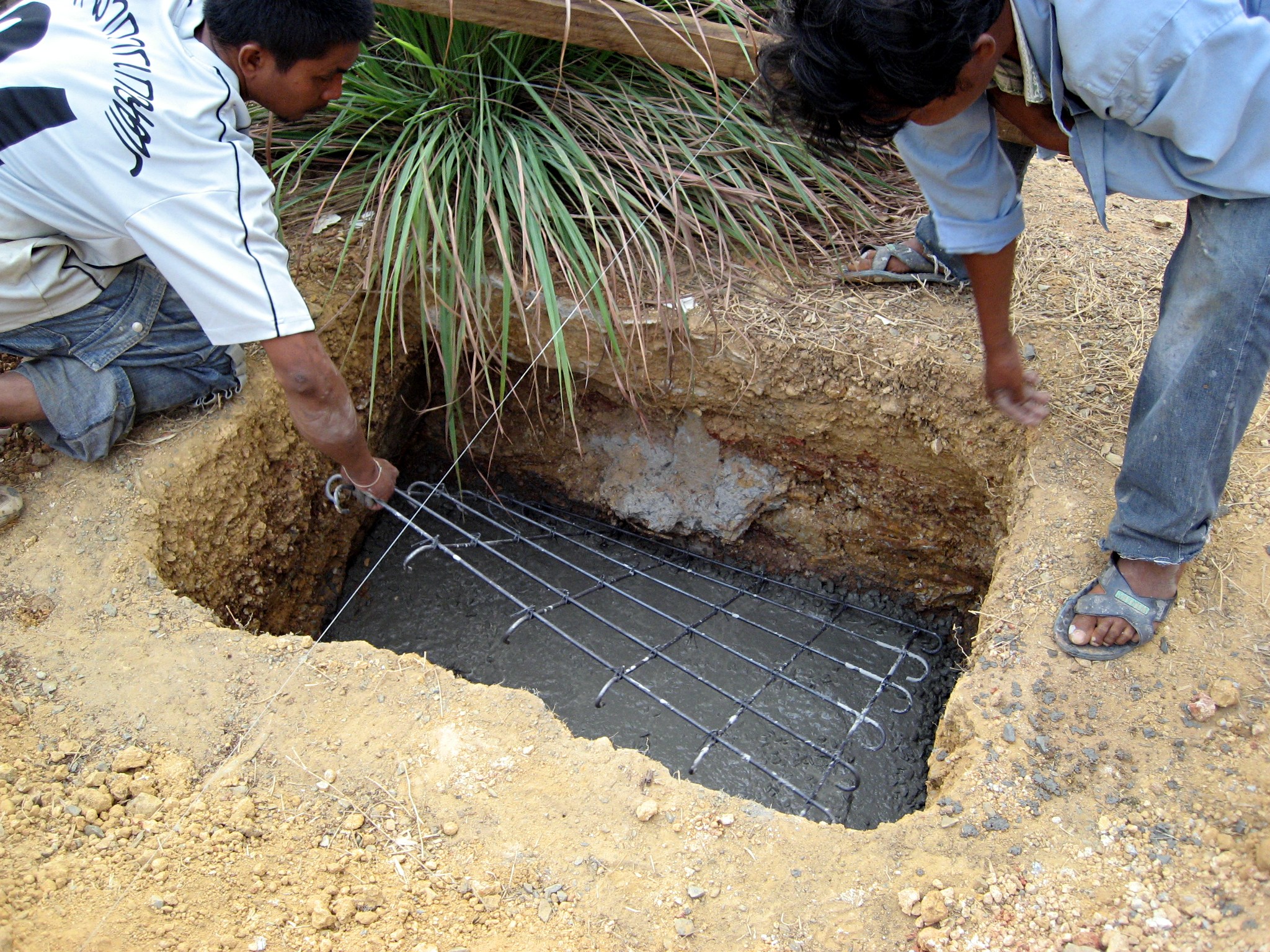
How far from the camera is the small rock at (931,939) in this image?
1.23 m

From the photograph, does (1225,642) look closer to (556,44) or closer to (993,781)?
(993,781)

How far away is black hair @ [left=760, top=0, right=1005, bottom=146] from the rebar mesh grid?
123 centimetres

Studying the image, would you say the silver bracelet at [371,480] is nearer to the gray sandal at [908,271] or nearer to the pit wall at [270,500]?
the pit wall at [270,500]

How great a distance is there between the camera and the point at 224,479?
2.05 metres

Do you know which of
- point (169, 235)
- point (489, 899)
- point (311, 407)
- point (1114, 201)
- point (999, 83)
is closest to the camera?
point (999, 83)

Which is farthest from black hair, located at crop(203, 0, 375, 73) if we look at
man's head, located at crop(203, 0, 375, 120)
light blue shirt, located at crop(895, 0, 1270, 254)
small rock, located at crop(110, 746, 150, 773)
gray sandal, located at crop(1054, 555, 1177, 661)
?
gray sandal, located at crop(1054, 555, 1177, 661)

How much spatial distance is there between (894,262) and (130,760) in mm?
1989

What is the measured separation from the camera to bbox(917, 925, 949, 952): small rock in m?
1.23

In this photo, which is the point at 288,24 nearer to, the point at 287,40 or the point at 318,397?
the point at 287,40

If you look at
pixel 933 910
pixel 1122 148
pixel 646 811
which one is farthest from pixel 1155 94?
pixel 646 811

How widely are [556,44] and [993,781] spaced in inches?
84.7

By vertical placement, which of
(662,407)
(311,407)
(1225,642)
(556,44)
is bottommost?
(662,407)

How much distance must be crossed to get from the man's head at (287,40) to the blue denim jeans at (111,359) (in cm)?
57

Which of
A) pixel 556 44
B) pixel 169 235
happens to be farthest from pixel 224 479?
pixel 556 44
